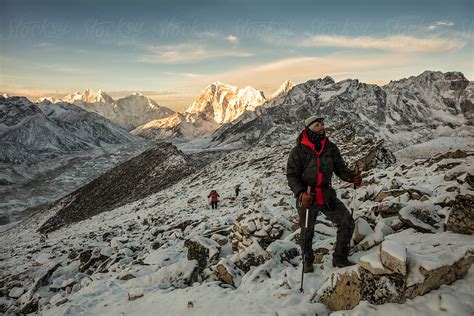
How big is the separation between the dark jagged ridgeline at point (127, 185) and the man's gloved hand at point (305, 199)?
40.1 m

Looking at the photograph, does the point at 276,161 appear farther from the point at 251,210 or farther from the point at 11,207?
the point at 11,207

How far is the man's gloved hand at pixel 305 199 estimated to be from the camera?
20.9 feet

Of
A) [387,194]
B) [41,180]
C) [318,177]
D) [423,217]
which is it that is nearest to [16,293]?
[318,177]

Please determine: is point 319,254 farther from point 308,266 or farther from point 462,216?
point 462,216

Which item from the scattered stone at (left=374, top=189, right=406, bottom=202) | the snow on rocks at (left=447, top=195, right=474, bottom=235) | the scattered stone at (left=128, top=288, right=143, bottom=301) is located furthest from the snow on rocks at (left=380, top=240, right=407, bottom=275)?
the scattered stone at (left=128, top=288, right=143, bottom=301)

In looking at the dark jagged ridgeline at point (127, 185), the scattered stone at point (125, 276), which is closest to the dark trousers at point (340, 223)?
the scattered stone at point (125, 276)

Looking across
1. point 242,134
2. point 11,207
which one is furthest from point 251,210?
point 242,134

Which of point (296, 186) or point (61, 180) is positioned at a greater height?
point (296, 186)

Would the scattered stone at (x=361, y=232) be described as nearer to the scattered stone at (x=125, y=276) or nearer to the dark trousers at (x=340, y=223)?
the dark trousers at (x=340, y=223)

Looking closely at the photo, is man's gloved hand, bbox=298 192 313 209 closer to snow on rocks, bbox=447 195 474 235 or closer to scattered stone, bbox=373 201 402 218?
snow on rocks, bbox=447 195 474 235

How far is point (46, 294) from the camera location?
12.4 m

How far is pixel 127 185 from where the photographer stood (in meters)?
52.2

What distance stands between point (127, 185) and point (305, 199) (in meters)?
49.2

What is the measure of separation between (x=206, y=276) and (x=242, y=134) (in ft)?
598
